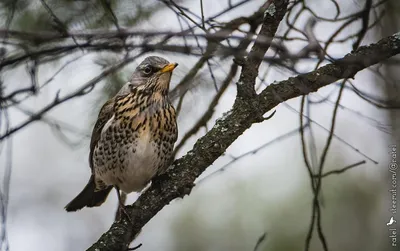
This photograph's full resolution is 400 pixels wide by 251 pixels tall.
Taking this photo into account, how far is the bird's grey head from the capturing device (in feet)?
15.8

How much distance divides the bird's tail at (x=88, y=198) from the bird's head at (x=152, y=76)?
→ 93 centimetres

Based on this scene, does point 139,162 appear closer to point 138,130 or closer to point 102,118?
point 138,130

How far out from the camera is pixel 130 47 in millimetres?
2744

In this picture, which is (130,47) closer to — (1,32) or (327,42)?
(1,32)

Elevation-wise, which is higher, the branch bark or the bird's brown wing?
the bird's brown wing

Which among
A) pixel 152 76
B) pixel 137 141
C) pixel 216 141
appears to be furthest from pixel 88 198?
pixel 216 141

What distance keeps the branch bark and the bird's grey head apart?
36.5 inches

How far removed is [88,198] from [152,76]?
1152mm

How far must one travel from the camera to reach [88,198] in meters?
5.33

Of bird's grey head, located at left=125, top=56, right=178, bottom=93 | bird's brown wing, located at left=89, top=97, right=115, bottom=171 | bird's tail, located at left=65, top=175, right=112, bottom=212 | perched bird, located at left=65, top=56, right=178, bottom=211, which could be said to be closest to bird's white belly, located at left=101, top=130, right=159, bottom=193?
perched bird, located at left=65, top=56, right=178, bottom=211

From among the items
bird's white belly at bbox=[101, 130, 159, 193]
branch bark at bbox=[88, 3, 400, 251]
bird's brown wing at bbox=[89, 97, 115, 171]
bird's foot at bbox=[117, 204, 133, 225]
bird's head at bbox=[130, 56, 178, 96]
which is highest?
bird's head at bbox=[130, 56, 178, 96]

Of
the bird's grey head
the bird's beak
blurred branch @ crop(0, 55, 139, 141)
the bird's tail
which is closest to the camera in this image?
blurred branch @ crop(0, 55, 139, 141)

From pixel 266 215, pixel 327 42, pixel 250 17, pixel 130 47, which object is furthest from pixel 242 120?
pixel 266 215

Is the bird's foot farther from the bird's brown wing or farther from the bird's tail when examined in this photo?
the bird's tail
